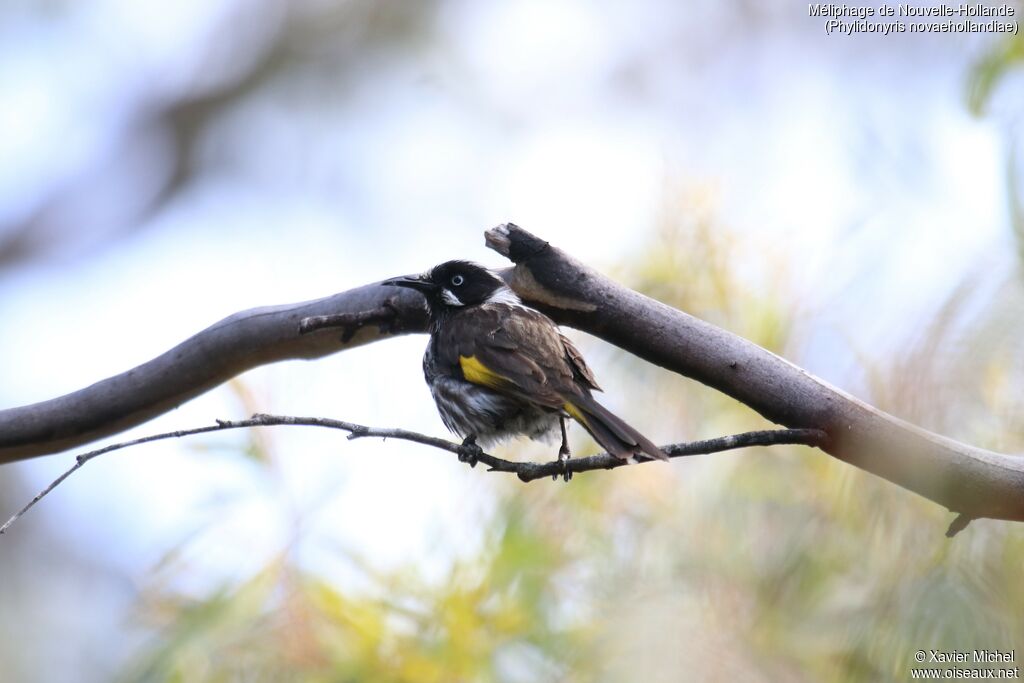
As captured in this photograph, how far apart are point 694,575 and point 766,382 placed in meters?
1.51

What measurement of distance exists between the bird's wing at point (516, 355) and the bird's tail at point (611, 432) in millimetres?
126

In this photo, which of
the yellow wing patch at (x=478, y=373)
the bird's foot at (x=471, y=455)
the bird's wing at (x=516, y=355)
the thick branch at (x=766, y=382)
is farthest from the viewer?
the yellow wing patch at (x=478, y=373)

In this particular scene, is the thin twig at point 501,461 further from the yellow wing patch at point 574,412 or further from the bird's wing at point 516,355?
the bird's wing at point 516,355

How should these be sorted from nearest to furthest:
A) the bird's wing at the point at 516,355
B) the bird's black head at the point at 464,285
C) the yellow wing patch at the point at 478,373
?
1. the bird's wing at the point at 516,355
2. the yellow wing patch at the point at 478,373
3. the bird's black head at the point at 464,285

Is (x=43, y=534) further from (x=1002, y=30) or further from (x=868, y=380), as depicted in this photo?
(x=1002, y=30)

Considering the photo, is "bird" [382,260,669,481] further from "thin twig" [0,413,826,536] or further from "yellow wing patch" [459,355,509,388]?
"thin twig" [0,413,826,536]

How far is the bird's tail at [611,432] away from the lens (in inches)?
95.9

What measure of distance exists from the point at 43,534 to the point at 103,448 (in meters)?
8.15

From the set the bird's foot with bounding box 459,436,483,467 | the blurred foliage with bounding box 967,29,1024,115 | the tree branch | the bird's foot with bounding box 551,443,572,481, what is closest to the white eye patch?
the tree branch

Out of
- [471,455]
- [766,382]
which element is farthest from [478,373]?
[766,382]

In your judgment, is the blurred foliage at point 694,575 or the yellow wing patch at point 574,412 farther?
the blurred foliage at point 694,575

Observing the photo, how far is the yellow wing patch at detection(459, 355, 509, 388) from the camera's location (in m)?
3.20

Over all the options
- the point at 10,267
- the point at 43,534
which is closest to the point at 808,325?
the point at 10,267

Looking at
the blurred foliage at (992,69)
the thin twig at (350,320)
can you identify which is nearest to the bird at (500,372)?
the thin twig at (350,320)
